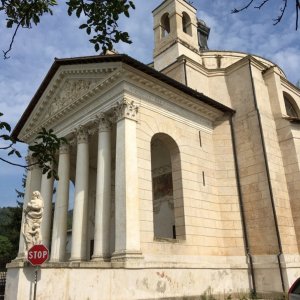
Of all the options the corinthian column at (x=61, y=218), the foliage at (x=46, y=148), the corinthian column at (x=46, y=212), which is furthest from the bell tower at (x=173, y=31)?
the foliage at (x=46, y=148)

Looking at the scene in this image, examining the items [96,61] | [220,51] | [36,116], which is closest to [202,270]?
[96,61]

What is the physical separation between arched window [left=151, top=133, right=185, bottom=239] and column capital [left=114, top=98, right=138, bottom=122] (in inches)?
82.2

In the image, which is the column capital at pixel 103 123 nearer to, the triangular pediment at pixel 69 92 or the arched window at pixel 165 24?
the triangular pediment at pixel 69 92

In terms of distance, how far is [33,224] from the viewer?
12719mm

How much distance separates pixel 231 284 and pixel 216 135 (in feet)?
27.2

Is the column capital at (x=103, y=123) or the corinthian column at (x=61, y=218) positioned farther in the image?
the corinthian column at (x=61, y=218)

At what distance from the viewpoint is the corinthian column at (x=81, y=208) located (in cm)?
1702

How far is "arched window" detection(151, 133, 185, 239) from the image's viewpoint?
57.3 ft

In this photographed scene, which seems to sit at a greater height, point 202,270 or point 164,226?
point 164,226

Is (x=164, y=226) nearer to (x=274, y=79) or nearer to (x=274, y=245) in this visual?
(x=274, y=245)

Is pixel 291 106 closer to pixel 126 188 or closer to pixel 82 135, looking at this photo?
pixel 82 135

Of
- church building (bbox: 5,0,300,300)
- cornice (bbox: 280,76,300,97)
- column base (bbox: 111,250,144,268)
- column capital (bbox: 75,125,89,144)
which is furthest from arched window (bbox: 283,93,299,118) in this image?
column base (bbox: 111,250,144,268)

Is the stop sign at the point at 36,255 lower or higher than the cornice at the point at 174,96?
lower

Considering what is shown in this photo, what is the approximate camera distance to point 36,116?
2325 cm
